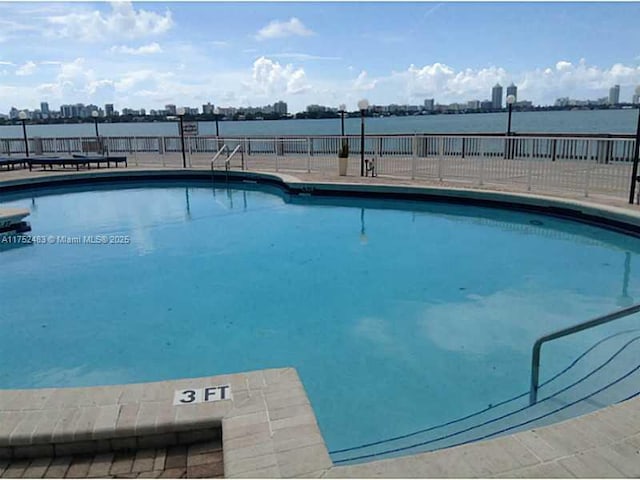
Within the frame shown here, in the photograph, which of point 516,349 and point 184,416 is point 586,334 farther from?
point 184,416

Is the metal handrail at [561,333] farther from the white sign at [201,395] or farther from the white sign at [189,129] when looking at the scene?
the white sign at [189,129]

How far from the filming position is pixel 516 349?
4.72 m

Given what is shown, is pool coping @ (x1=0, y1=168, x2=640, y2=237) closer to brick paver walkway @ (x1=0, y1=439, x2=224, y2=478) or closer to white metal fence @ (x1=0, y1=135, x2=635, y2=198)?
white metal fence @ (x1=0, y1=135, x2=635, y2=198)

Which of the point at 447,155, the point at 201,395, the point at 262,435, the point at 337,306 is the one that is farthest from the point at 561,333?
the point at 447,155

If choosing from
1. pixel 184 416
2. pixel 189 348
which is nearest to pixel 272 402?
pixel 184 416

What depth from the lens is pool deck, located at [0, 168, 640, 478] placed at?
2.38m

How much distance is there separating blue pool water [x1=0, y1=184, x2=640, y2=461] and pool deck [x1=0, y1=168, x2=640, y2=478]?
2.68 feet

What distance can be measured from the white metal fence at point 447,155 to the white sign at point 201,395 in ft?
28.2

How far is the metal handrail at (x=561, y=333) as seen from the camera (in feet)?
10.9

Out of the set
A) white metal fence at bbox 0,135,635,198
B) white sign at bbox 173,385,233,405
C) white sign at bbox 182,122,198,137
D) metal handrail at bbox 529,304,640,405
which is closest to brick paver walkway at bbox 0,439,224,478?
white sign at bbox 173,385,233,405

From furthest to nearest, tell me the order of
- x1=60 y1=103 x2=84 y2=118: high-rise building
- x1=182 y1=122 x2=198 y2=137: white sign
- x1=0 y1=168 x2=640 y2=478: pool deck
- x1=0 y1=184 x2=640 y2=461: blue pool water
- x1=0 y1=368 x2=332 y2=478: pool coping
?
x1=60 y1=103 x2=84 y2=118: high-rise building, x1=182 y1=122 x2=198 y2=137: white sign, x1=0 y1=184 x2=640 y2=461: blue pool water, x1=0 y1=368 x2=332 y2=478: pool coping, x1=0 y1=168 x2=640 y2=478: pool deck

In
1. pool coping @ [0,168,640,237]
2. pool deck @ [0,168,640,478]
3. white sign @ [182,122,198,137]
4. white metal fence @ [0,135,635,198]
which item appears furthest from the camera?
white sign @ [182,122,198,137]

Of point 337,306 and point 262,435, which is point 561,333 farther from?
point 337,306

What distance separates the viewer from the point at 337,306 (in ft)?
19.1
